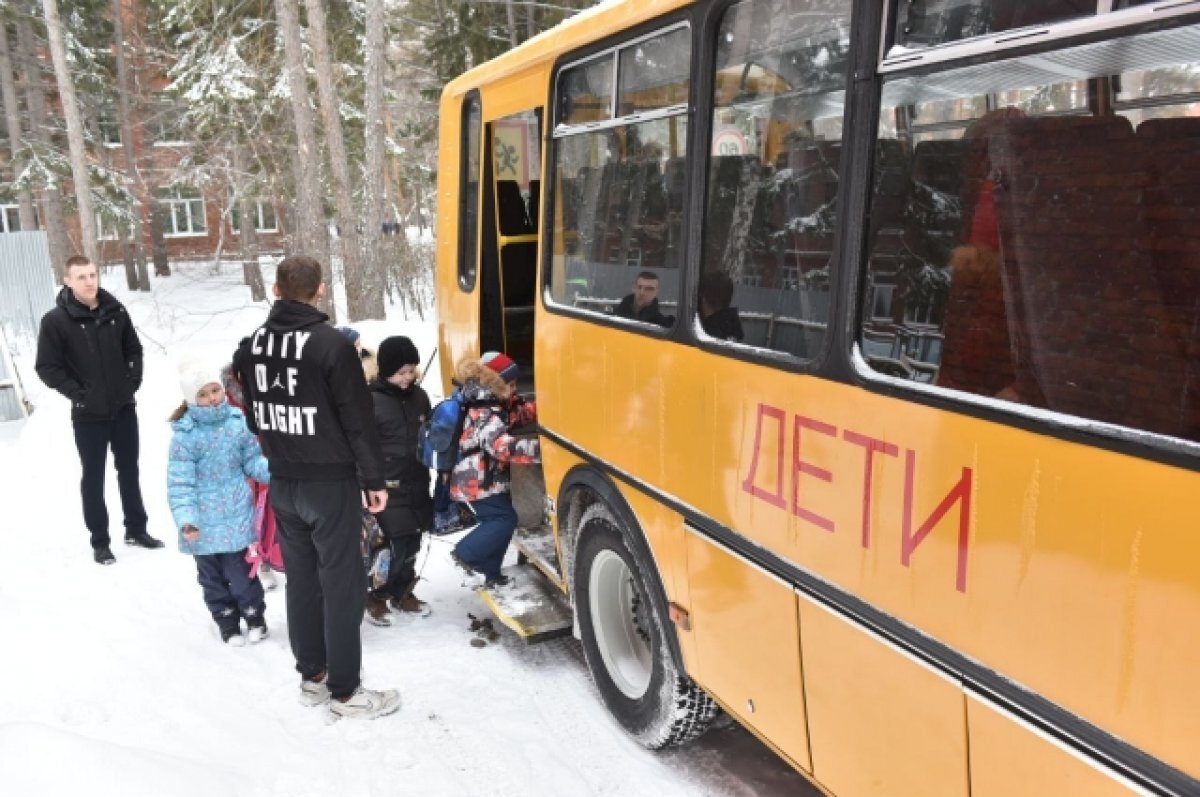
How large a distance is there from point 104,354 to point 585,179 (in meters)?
3.78

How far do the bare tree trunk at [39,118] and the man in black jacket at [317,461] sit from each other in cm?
2496

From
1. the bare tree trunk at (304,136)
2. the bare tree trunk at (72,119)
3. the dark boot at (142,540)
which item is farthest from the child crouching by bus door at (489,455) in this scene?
the bare tree trunk at (72,119)

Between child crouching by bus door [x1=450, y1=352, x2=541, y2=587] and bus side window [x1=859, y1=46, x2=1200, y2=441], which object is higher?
bus side window [x1=859, y1=46, x2=1200, y2=441]

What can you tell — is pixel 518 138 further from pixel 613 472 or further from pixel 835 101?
pixel 835 101

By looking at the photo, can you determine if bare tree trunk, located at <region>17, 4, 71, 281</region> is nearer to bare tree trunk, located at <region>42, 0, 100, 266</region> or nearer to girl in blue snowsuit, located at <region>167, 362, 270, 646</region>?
bare tree trunk, located at <region>42, 0, 100, 266</region>

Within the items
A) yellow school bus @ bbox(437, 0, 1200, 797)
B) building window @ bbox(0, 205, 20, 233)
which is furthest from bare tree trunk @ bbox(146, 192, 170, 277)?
yellow school bus @ bbox(437, 0, 1200, 797)

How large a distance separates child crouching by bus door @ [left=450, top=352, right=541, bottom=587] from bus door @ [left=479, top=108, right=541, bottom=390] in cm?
94

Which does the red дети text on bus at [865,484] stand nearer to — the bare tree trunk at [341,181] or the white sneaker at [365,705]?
the white sneaker at [365,705]

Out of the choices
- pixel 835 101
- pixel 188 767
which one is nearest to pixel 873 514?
pixel 835 101

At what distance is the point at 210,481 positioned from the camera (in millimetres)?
4664

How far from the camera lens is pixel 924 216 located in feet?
7.29

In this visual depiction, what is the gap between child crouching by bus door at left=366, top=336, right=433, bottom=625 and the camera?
4883 mm

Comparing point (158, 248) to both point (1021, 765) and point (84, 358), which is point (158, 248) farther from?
point (1021, 765)

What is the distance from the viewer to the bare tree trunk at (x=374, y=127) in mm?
14789
